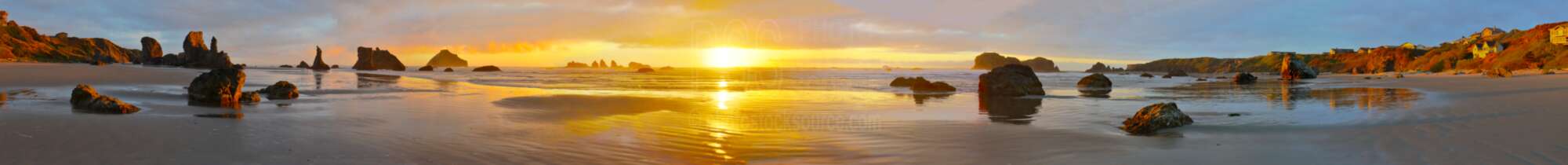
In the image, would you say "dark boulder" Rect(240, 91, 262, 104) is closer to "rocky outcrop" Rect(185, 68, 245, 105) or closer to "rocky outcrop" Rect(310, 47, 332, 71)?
"rocky outcrop" Rect(185, 68, 245, 105)

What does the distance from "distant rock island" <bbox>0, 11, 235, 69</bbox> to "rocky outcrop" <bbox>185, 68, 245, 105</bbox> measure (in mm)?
95584

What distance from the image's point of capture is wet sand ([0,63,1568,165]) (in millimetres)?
8086

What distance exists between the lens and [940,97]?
79.6 feet

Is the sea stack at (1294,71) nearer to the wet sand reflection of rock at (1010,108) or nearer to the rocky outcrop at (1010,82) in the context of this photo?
the rocky outcrop at (1010,82)

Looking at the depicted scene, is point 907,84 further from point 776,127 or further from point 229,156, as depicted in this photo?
point 229,156

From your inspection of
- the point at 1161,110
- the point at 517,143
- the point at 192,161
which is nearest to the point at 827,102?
the point at 1161,110

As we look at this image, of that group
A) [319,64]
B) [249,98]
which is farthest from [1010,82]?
[319,64]

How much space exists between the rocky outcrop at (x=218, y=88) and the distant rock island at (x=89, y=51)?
→ 9558 cm

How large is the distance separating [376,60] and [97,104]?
421 feet

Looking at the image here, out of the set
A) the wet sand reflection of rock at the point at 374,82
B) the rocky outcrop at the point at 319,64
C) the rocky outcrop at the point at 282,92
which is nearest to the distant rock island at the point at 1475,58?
the wet sand reflection of rock at the point at 374,82

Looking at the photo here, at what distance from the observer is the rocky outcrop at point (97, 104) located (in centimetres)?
1266

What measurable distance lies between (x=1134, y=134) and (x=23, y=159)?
477 inches

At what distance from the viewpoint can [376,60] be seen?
422 ft

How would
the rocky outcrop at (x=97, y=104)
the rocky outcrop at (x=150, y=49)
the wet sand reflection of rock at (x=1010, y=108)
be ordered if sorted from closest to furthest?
1. the rocky outcrop at (x=97, y=104)
2. the wet sand reflection of rock at (x=1010, y=108)
3. the rocky outcrop at (x=150, y=49)
